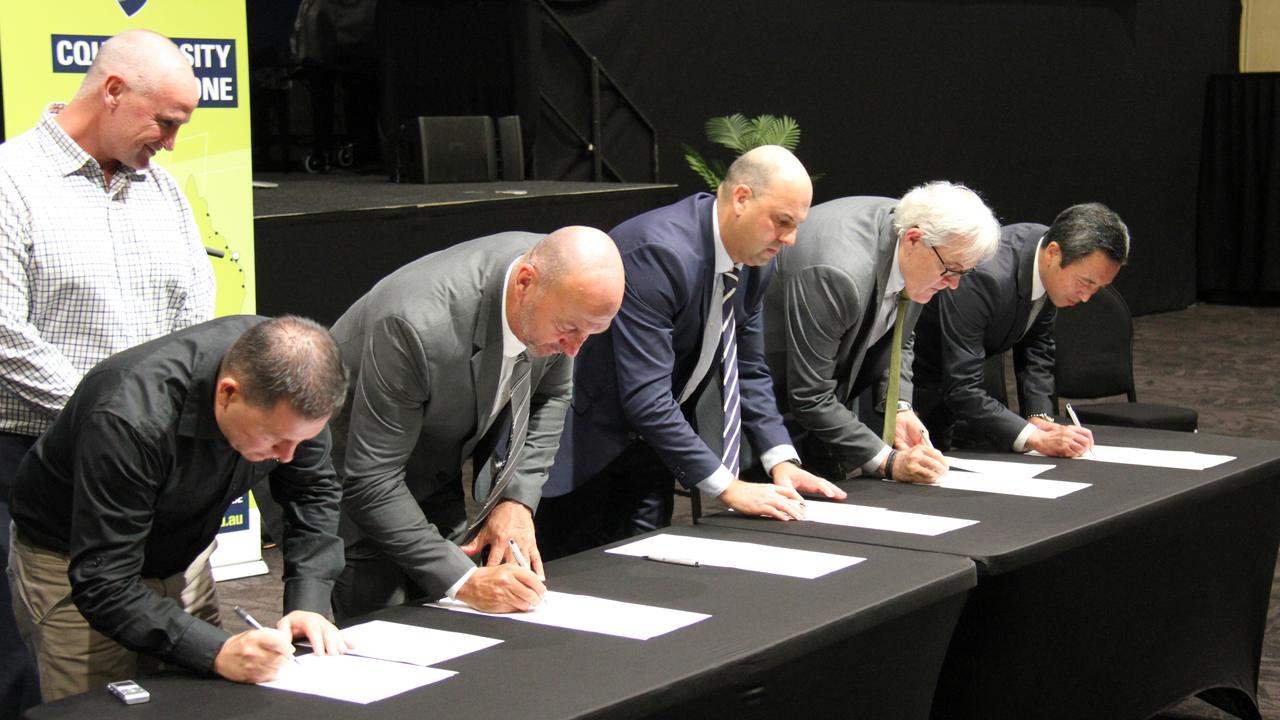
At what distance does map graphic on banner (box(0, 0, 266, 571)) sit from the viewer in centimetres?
347

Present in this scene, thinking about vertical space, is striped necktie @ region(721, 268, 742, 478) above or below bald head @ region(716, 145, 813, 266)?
below

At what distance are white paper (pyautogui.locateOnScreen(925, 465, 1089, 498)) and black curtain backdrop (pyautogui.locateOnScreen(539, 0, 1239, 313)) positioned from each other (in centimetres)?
517

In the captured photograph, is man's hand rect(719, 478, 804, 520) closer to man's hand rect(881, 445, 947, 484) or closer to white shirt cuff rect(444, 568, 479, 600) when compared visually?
man's hand rect(881, 445, 947, 484)

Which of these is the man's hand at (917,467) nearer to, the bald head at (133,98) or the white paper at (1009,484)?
the white paper at (1009,484)

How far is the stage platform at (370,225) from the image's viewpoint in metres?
4.58

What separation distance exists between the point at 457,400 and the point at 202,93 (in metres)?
1.94

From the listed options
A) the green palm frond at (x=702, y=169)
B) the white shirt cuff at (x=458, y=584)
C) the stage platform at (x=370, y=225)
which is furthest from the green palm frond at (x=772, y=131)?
the white shirt cuff at (x=458, y=584)

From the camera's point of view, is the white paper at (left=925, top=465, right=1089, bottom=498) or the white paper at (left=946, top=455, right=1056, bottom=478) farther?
the white paper at (left=946, top=455, right=1056, bottom=478)

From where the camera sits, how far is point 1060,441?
336 cm

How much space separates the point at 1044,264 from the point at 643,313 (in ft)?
4.12

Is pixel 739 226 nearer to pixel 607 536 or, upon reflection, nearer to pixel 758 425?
pixel 758 425

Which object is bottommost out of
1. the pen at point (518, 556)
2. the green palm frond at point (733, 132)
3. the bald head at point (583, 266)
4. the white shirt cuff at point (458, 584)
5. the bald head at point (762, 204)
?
the white shirt cuff at point (458, 584)

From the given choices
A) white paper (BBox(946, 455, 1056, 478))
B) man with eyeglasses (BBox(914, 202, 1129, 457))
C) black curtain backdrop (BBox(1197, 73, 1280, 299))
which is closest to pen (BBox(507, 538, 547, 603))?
white paper (BBox(946, 455, 1056, 478))

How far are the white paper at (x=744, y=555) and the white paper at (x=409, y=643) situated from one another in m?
0.52
